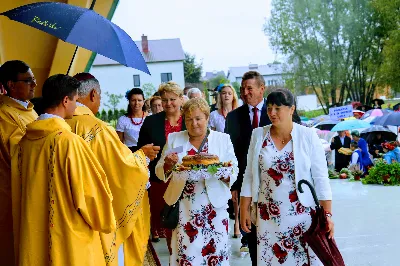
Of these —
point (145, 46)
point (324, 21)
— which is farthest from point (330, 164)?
point (145, 46)

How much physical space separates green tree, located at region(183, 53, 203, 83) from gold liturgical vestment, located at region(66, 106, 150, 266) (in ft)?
236

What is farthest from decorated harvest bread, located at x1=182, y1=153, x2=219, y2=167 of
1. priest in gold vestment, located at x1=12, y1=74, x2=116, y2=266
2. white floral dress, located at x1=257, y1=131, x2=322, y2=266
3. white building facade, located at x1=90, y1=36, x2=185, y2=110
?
white building facade, located at x1=90, y1=36, x2=185, y2=110

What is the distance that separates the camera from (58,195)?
3.74 meters

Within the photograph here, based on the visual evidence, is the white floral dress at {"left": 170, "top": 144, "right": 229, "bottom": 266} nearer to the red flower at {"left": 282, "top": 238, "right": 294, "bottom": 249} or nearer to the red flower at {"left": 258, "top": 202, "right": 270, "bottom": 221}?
the red flower at {"left": 258, "top": 202, "right": 270, "bottom": 221}

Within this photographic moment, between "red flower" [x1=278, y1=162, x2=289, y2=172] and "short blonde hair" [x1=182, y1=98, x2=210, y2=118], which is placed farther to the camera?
"short blonde hair" [x1=182, y1=98, x2=210, y2=118]

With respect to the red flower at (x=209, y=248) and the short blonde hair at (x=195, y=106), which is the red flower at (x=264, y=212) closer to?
the red flower at (x=209, y=248)

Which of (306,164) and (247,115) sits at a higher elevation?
(247,115)

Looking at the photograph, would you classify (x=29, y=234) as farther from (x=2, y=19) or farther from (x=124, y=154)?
(x=2, y=19)

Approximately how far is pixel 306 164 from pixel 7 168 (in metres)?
2.40

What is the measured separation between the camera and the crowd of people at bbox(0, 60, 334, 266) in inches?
148

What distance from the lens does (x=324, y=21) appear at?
39.8 m

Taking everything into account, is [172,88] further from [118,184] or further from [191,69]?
[191,69]

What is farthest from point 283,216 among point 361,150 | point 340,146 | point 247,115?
point 340,146

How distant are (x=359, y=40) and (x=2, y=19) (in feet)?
110
